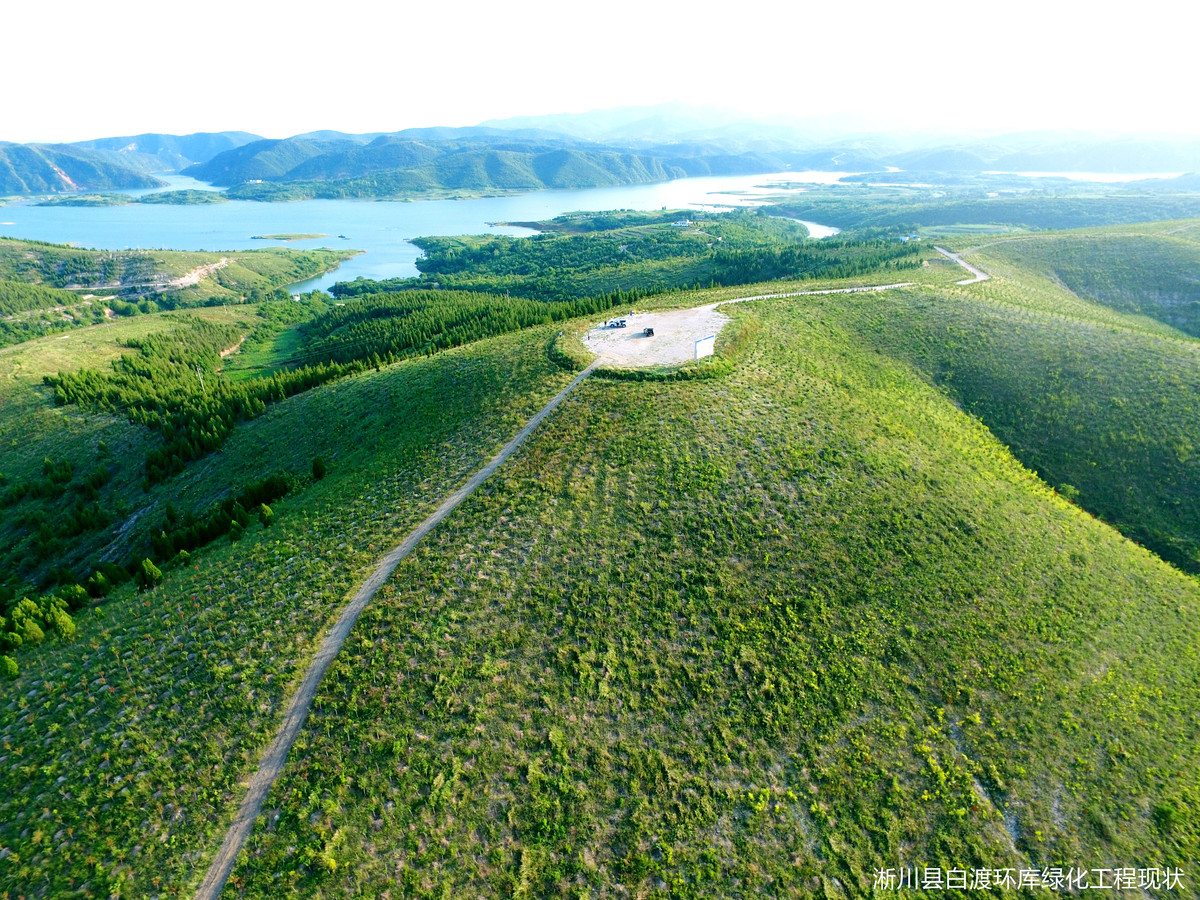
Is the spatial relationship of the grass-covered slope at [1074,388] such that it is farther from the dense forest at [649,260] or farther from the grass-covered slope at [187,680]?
the grass-covered slope at [187,680]

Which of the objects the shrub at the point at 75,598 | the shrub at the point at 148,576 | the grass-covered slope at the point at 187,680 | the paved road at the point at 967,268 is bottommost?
the shrub at the point at 75,598

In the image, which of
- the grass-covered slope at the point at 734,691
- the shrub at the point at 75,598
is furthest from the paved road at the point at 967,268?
the shrub at the point at 75,598

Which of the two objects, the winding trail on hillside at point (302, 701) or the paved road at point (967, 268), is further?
the paved road at point (967, 268)

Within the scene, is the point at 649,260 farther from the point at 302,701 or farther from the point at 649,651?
the point at 302,701

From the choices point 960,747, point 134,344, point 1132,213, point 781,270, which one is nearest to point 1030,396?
point 960,747

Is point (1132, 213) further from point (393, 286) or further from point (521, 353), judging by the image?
point (393, 286)

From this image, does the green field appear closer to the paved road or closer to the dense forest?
the paved road
